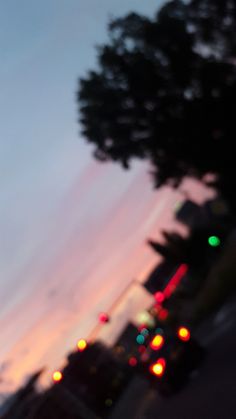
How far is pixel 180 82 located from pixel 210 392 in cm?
1784

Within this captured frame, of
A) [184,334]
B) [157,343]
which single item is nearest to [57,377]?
[157,343]

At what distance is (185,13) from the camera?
92.7ft

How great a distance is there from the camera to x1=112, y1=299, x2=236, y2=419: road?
15.9m

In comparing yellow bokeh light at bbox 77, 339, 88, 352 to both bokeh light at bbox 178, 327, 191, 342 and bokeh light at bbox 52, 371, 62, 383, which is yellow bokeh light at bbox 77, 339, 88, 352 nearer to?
bokeh light at bbox 52, 371, 62, 383

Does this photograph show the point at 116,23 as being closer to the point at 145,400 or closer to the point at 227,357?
the point at 227,357

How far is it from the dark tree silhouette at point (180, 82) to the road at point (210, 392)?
28.9 ft

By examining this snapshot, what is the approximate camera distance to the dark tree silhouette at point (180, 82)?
92.1 ft

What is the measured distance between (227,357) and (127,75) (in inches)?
678

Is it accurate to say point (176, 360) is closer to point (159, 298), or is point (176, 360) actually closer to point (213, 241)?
point (213, 241)

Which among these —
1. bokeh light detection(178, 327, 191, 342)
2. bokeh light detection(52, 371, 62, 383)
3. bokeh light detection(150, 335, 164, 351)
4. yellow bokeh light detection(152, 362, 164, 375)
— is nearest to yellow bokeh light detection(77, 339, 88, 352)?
bokeh light detection(52, 371, 62, 383)

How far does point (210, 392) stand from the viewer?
58.2 feet

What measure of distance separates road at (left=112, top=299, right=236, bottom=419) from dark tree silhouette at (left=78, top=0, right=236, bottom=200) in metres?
Result: 8.80

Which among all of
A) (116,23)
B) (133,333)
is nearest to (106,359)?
(116,23)

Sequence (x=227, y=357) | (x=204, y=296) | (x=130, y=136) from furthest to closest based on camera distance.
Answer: (x=204, y=296)
(x=130, y=136)
(x=227, y=357)
